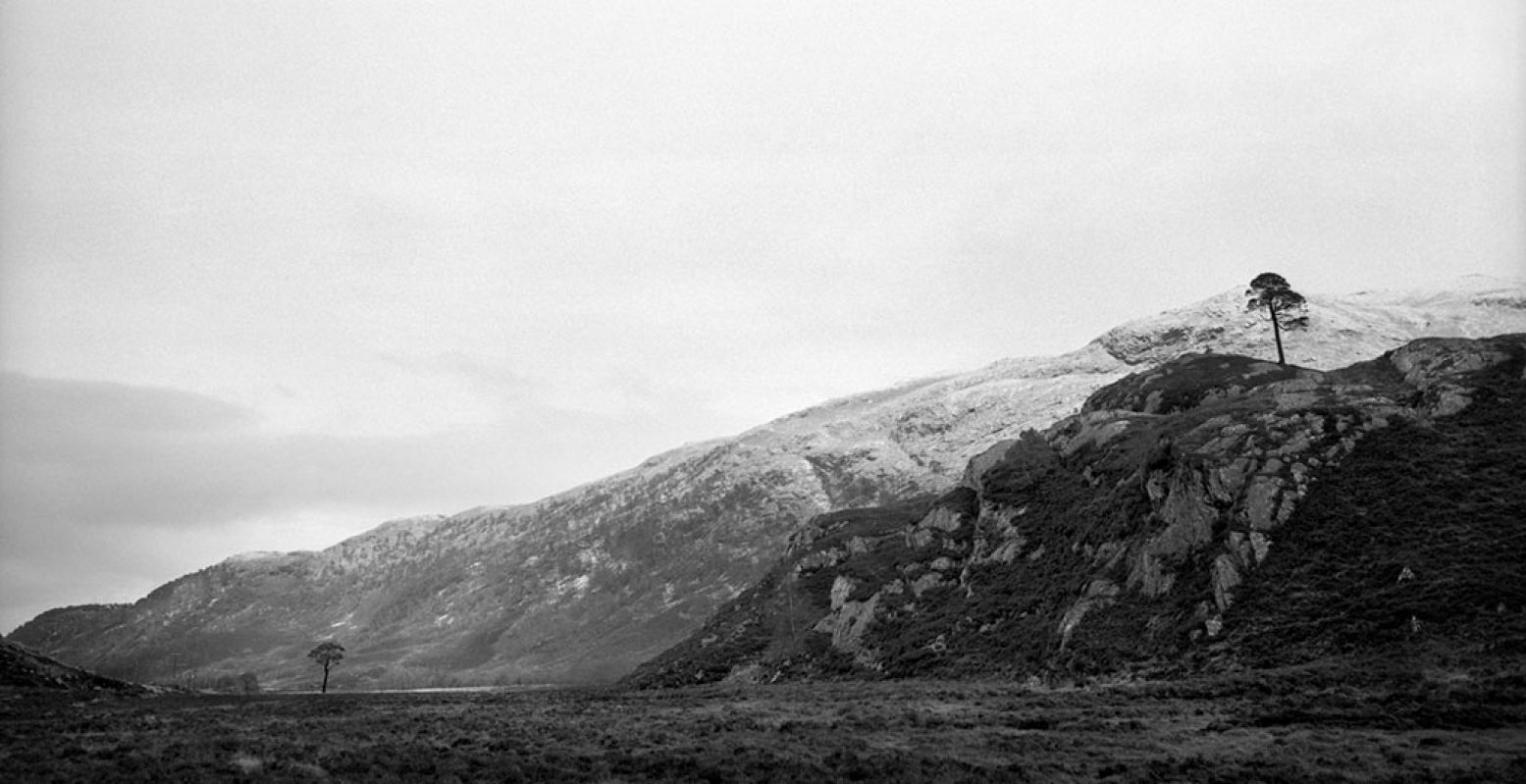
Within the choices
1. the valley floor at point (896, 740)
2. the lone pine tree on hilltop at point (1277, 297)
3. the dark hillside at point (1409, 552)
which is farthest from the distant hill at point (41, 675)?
the lone pine tree on hilltop at point (1277, 297)

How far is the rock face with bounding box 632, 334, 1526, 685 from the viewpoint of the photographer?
75688 mm

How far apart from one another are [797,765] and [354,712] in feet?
170

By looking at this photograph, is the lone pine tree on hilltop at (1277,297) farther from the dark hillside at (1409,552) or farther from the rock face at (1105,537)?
the dark hillside at (1409,552)

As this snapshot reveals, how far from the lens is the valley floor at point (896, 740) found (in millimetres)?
33719

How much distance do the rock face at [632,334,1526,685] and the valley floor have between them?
18.0 m

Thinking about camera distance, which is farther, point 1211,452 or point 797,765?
point 1211,452

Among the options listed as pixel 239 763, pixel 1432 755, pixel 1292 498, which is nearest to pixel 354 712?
pixel 239 763

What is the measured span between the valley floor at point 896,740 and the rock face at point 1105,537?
709 inches

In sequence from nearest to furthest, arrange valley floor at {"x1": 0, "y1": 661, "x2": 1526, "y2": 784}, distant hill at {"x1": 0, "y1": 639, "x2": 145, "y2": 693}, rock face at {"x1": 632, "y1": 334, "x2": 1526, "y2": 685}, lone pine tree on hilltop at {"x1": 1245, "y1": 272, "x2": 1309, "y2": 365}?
valley floor at {"x1": 0, "y1": 661, "x2": 1526, "y2": 784}
rock face at {"x1": 632, "y1": 334, "x2": 1526, "y2": 685}
distant hill at {"x1": 0, "y1": 639, "x2": 145, "y2": 693}
lone pine tree on hilltop at {"x1": 1245, "y1": 272, "x2": 1309, "y2": 365}

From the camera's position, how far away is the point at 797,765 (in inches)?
1414

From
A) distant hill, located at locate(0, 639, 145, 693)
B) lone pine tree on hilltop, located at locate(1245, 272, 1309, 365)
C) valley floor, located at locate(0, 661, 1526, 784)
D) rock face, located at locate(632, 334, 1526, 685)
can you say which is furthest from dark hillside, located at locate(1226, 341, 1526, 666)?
distant hill, located at locate(0, 639, 145, 693)

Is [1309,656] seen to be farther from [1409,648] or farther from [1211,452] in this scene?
[1211,452]

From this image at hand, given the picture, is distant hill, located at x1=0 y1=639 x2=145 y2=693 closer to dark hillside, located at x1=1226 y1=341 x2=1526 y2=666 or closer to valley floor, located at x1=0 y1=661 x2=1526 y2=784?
valley floor, located at x1=0 y1=661 x2=1526 y2=784

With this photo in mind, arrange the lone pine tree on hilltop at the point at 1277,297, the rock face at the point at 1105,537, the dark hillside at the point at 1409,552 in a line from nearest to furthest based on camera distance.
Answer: the dark hillside at the point at 1409,552 → the rock face at the point at 1105,537 → the lone pine tree on hilltop at the point at 1277,297
